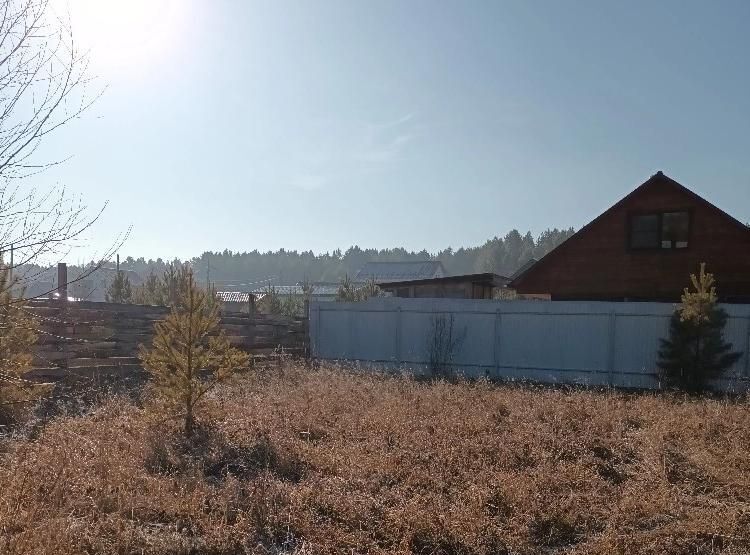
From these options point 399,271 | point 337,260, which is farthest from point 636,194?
point 337,260

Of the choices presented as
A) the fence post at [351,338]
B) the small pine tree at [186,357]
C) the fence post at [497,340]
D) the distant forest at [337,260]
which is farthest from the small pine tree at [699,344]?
the distant forest at [337,260]

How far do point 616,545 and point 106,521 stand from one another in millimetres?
4126

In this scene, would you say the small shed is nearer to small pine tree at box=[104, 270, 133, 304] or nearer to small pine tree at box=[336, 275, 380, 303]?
small pine tree at box=[336, 275, 380, 303]

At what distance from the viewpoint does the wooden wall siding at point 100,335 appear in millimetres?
12133

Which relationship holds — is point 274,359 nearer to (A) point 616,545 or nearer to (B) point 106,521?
(B) point 106,521

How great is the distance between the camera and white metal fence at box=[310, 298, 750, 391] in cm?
1454

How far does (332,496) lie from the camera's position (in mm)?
5496

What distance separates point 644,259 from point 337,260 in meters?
116

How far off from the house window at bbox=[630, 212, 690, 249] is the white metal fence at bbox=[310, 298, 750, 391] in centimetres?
430

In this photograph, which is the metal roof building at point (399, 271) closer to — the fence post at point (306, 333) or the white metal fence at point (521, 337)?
the fence post at point (306, 333)

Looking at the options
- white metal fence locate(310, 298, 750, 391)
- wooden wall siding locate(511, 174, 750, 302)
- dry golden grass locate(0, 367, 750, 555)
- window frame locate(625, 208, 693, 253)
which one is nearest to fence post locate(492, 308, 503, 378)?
white metal fence locate(310, 298, 750, 391)

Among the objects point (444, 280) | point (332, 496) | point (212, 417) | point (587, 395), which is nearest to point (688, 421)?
point (587, 395)

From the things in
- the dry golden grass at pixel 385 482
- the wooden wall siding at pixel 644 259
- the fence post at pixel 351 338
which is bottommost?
the dry golden grass at pixel 385 482

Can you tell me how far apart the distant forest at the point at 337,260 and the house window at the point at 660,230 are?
81384mm
